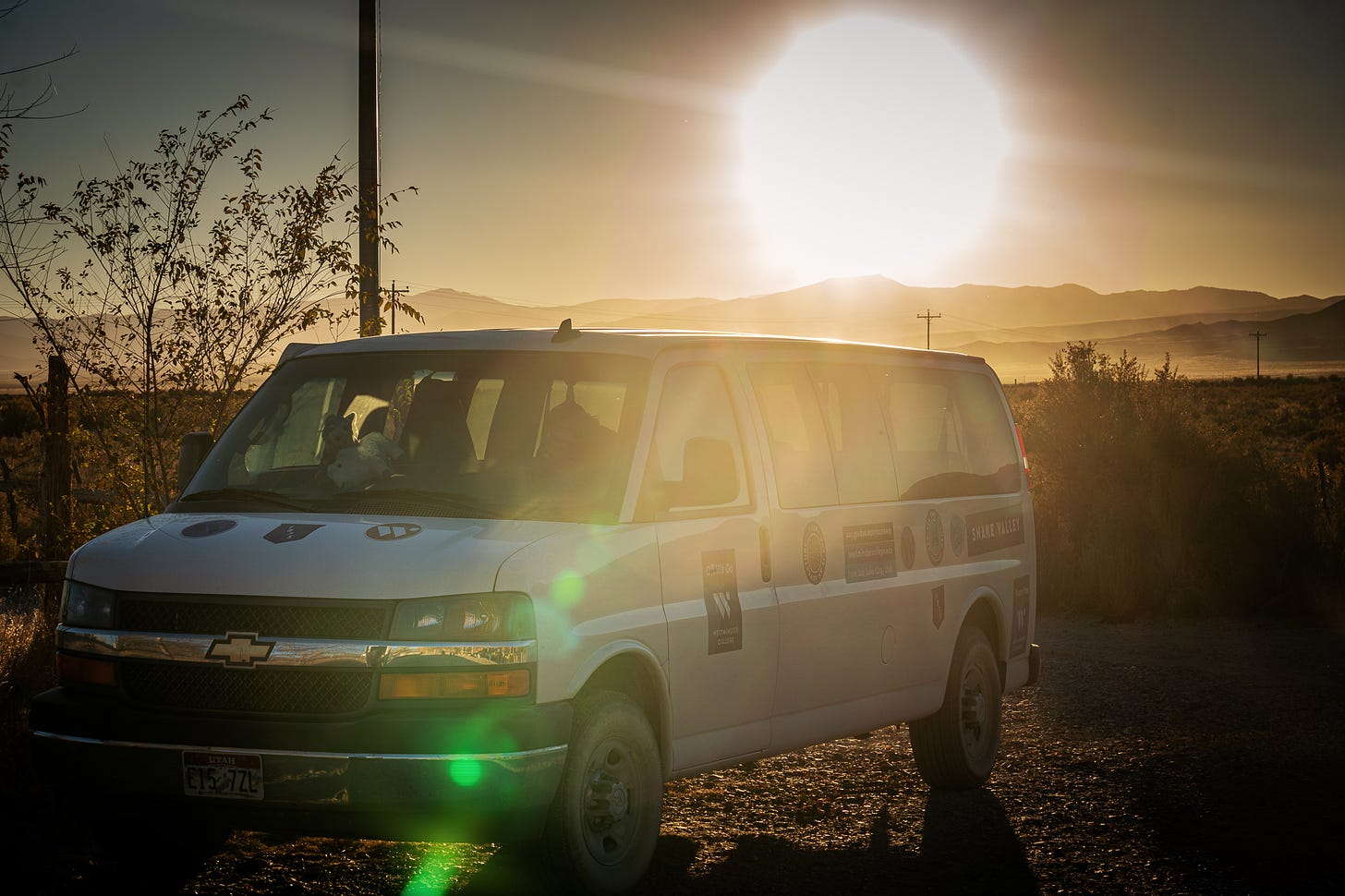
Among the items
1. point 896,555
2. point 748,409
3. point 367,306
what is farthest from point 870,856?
point 367,306

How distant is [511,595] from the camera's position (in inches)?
214

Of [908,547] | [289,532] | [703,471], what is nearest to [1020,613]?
[908,547]

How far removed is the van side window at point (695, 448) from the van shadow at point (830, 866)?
5.40 ft

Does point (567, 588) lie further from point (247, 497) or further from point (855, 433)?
point (855, 433)

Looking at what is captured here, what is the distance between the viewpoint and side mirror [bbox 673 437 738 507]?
632cm

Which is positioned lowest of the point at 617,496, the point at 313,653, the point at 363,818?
the point at 363,818

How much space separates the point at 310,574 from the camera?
215 inches

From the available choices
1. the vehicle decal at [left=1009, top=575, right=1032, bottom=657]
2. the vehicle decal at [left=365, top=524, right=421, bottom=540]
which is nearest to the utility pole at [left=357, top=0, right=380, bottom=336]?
the vehicle decal at [left=1009, top=575, right=1032, bottom=657]

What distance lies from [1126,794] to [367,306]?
26.8 feet

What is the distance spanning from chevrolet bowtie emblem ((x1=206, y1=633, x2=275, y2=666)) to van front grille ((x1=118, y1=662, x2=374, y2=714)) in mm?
41

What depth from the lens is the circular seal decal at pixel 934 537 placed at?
332 inches

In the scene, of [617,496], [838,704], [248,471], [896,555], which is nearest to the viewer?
[617,496]

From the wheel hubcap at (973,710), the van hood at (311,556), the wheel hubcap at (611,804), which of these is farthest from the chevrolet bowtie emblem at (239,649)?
the wheel hubcap at (973,710)

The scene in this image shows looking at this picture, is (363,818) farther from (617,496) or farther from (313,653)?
(617,496)
